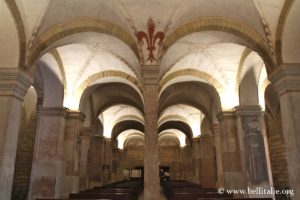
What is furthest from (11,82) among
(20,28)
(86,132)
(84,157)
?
(86,132)

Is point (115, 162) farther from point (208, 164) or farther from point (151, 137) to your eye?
point (151, 137)

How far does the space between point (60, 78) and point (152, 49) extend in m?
4.00

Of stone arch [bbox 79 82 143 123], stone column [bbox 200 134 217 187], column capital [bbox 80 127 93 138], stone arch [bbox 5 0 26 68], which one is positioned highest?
stone arch [bbox 79 82 143 123]

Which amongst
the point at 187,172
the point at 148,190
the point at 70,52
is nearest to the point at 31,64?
the point at 70,52

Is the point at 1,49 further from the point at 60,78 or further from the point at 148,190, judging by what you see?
the point at 148,190

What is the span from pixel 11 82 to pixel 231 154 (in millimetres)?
7103

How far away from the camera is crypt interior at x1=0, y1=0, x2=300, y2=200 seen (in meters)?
6.17

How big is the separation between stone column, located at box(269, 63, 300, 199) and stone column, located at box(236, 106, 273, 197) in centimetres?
252

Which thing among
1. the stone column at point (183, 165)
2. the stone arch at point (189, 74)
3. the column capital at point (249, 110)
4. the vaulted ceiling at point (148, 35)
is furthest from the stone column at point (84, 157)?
the stone column at point (183, 165)

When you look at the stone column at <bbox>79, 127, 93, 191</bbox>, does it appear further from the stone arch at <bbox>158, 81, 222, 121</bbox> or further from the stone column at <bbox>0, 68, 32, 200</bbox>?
the stone column at <bbox>0, 68, 32, 200</bbox>

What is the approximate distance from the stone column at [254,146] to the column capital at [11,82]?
667 centimetres

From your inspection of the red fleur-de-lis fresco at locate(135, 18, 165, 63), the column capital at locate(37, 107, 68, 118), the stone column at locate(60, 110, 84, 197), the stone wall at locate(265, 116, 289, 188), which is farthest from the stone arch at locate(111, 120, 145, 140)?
the red fleur-de-lis fresco at locate(135, 18, 165, 63)

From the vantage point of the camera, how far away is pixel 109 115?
17.2 meters

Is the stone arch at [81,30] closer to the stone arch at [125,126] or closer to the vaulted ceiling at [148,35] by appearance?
the vaulted ceiling at [148,35]
